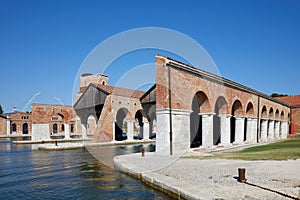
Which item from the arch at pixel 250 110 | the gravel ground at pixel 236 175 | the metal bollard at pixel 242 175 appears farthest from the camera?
the arch at pixel 250 110

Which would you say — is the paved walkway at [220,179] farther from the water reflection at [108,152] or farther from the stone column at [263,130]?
the stone column at [263,130]

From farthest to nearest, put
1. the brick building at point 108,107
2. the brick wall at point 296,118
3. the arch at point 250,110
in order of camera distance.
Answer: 1. the brick wall at point 296,118
2. the brick building at point 108,107
3. the arch at point 250,110

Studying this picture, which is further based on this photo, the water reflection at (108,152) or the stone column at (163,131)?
the water reflection at (108,152)

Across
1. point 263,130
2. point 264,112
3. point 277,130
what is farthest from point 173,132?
point 277,130

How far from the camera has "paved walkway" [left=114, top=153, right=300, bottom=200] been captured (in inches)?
249

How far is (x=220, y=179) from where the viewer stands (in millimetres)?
8016

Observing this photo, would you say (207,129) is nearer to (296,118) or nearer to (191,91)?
→ (191,91)

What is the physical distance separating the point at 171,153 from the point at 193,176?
19.1 feet

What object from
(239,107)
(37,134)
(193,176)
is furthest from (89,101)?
(193,176)

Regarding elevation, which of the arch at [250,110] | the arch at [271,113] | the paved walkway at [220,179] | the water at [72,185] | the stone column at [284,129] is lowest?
the stone column at [284,129]

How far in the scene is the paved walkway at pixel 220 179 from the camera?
632 centimetres

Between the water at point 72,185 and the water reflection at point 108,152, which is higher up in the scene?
the water at point 72,185

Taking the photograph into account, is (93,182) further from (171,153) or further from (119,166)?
(171,153)

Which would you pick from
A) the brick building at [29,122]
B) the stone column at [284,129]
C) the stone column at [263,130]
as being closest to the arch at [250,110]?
the stone column at [263,130]
